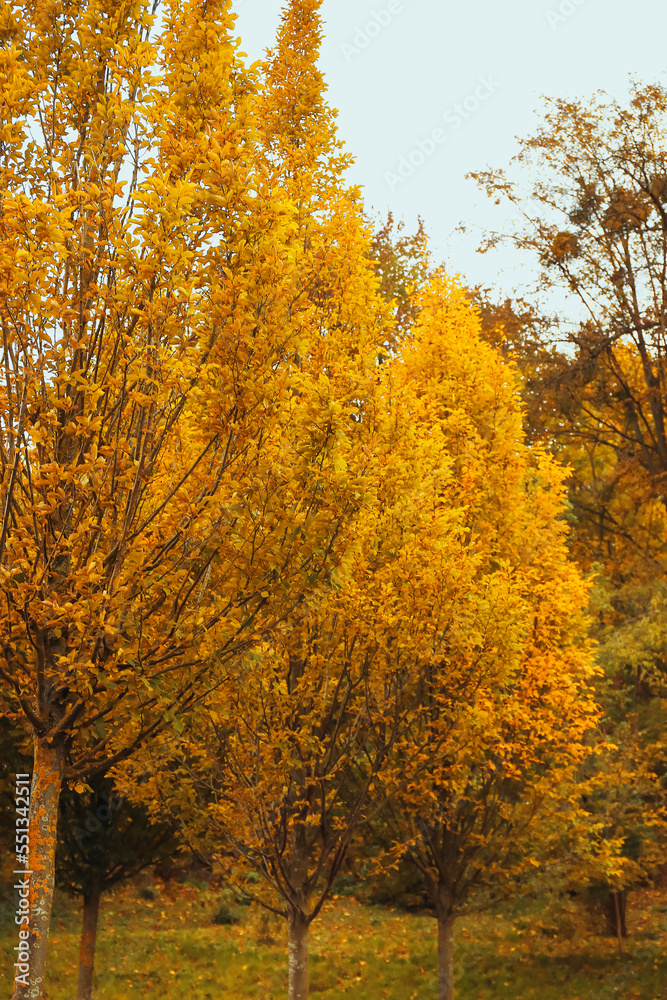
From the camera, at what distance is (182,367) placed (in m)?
3.79

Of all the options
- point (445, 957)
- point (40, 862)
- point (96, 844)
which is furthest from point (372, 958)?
point (40, 862)

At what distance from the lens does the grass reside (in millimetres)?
13258

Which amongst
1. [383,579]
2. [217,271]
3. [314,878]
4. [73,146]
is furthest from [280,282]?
[314,878]

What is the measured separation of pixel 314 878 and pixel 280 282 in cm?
526

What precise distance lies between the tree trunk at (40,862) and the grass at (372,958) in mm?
10264

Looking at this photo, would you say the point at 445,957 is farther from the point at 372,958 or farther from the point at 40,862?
the point at 40,862

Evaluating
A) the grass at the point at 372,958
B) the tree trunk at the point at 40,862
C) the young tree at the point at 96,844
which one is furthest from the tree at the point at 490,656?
the grass at the point at 372,958

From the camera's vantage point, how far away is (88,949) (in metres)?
9.99

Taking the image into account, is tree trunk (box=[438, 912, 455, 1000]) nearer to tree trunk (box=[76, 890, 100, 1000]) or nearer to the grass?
the grass

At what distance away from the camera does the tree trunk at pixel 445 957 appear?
9.82 m

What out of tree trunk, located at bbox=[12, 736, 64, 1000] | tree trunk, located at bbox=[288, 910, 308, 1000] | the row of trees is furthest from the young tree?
tree trunk, located at bbox=[12, 736, 64, 1000]

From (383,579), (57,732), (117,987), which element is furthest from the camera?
(117,987)

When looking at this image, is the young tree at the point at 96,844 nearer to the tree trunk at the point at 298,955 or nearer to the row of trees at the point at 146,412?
the tree trunk at the point at 298,955

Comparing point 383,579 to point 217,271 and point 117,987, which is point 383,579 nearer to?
point 217,271
